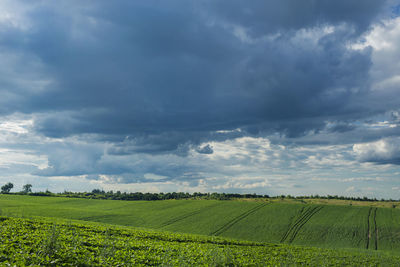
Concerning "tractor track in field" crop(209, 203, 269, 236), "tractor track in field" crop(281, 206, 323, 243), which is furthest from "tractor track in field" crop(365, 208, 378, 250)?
"tractor track in field" crop(209, 203, 269, 236)

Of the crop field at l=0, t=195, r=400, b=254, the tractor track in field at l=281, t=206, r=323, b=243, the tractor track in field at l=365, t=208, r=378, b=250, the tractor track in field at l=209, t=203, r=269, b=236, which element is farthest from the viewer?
the tractor track in field at l=209, t=203, r=269, b=236

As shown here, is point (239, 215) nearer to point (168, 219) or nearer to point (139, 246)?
point (168, 219)

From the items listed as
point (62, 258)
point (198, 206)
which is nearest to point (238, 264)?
point (62, 258)

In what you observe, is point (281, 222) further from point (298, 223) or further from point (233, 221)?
point (233, 221)

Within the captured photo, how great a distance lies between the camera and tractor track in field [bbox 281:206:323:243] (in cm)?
6538

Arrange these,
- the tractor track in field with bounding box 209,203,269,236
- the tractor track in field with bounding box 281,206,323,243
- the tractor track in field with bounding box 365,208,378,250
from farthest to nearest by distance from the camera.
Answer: the tractor track in field with bounding box 209,203,269,236
the tractor track in field with bounding box 281,206,323,243
the tractor track in field with bounding box 365,208,378,250

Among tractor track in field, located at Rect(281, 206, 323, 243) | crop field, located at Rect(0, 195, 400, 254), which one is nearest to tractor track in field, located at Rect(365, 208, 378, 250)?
crop field, located at Rect(0, 195, 400, 254)

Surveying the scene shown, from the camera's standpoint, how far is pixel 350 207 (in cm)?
9562

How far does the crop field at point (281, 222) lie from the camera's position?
212 ft

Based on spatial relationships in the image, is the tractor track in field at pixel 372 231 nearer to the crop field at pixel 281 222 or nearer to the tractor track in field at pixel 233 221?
the crop field at pixel 281 222

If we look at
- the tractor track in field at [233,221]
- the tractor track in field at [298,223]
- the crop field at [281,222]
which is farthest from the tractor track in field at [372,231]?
the tractor track in field at [233,221]

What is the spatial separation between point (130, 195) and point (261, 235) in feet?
393

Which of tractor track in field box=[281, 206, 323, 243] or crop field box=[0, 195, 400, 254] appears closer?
crop field box=[0, 195, 400, 254]

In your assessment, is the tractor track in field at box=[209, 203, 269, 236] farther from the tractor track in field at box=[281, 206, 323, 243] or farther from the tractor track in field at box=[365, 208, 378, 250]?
the tractor track in field at box=[365, 208, 378, 250]
